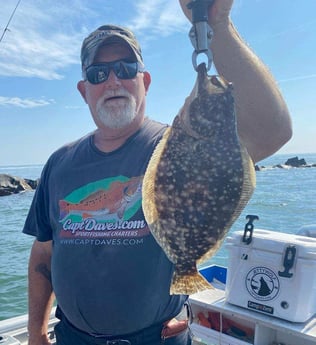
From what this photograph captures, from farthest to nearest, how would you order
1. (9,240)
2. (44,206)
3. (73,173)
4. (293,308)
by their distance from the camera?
(9,240) < (293,308) < (44,206) < (73,173)

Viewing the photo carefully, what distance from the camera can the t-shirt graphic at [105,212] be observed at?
2.40 m

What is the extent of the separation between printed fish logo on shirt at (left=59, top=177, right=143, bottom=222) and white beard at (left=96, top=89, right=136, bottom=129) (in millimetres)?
370

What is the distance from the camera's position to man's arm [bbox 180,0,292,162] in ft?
6.84

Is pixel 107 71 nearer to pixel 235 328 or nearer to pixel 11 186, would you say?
pixel 235 328

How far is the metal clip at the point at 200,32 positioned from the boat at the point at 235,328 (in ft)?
7.75

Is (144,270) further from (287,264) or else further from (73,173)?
(287,264)

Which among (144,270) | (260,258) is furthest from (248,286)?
(144,270)

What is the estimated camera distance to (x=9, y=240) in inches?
625

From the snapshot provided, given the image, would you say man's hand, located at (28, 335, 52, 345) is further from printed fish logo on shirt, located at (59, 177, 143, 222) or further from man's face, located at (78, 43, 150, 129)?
man's face, located at (78, 43, 150, 129)

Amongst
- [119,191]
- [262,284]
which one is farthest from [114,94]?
[262,284]

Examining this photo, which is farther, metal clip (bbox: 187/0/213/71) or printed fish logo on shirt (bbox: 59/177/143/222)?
printed fish logo on shirt (bbox: 59/177/143/222)

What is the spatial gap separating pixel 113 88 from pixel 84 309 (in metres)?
1.35

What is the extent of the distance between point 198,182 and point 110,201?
2.73 feet

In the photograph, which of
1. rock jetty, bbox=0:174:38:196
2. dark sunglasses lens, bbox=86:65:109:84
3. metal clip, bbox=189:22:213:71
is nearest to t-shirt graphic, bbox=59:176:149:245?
dark sunglasses lens, bbox=86:65:109:84
